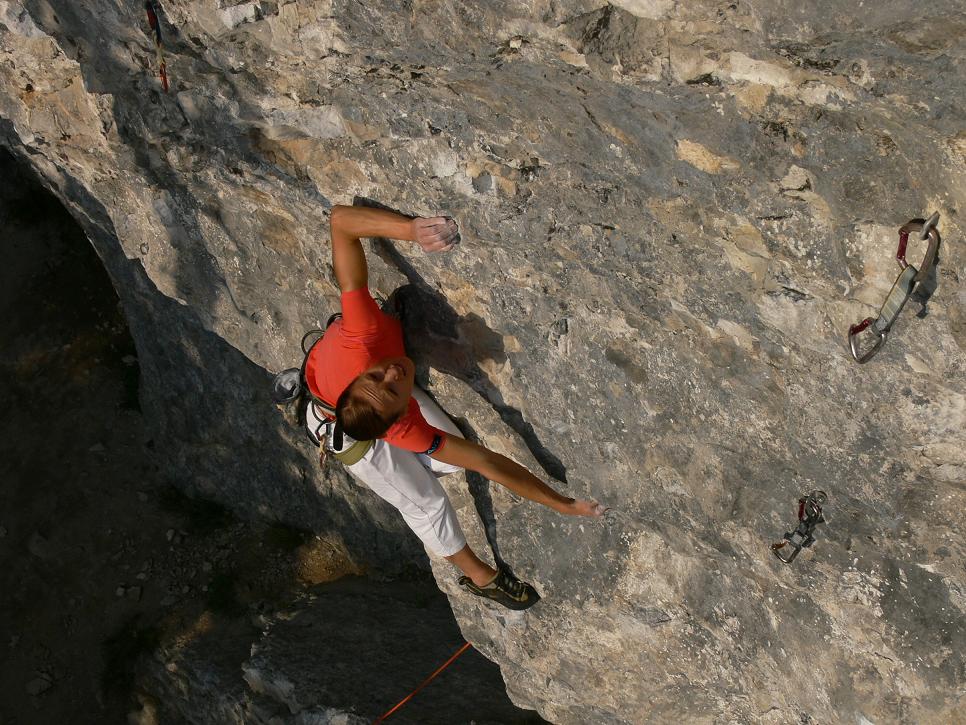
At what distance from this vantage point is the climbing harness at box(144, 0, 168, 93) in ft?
11.5

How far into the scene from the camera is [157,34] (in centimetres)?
358

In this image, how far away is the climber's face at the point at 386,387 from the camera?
3.47 metres

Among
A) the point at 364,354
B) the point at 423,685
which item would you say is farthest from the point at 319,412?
the point at 423,685

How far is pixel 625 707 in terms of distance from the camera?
4602mm

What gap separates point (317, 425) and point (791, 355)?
246cm

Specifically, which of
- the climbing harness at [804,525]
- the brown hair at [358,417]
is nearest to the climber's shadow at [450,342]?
the brown hair at [358,417]

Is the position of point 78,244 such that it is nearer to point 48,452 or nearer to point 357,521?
point 48,452

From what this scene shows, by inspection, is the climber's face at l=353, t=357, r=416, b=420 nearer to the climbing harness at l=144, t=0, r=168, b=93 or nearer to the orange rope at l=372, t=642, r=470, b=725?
the climbing harness at l=144, t=0, r=168, b=93

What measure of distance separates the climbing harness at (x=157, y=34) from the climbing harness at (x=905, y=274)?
3.04 m

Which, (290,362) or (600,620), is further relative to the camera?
(290,362)

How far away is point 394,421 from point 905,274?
2.07 meters

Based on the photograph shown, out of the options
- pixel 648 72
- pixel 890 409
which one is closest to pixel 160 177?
pixel 648 72

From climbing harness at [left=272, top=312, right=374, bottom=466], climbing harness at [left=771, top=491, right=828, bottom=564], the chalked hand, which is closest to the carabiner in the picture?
climbing harness at [left=771, top=491, right=828, bottom=564]

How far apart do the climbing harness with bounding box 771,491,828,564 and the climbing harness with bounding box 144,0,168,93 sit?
10.7ft
